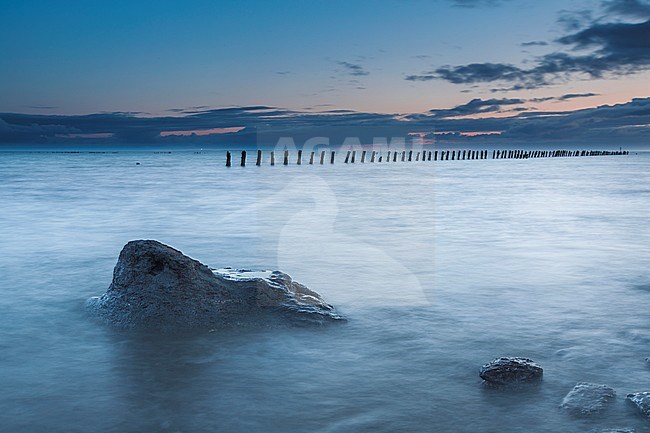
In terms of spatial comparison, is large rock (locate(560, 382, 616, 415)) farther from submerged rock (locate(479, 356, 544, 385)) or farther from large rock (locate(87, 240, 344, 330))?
large rock (locate(87, 240, 344, 330))

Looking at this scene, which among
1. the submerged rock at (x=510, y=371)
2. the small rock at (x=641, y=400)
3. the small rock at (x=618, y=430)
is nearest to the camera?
the small rock at (x=618, y=430)

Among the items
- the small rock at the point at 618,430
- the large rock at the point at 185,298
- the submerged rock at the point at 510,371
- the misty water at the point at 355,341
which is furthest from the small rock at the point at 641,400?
the large rock at the point at 185,298

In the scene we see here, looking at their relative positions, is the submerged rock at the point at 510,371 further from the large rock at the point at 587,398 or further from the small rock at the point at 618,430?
the small rock at the point at 618,430

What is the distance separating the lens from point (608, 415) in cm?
313

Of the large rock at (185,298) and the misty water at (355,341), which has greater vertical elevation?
the large rock at (185,298)

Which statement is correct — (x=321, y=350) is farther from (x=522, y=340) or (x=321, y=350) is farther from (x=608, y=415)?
(x=608, y=415)

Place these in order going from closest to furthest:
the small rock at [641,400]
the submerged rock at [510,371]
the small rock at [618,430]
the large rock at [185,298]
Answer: the small rock at [618,430] < the small rock at [641,400] < the submerged rock at [510,371] < the large rock at [185,298]

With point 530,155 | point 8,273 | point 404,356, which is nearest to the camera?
point 404,356

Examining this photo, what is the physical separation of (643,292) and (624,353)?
2189mm

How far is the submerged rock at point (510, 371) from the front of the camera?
11.6 feet

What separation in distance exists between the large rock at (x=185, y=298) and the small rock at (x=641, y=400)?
7.22 ft

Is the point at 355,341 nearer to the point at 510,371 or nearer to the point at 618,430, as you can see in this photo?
the point at 510,371

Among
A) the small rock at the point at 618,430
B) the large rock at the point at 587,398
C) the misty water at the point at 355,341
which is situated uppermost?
the small rock at the point at 618,430

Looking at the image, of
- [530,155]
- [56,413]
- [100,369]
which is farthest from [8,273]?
[530,155]
